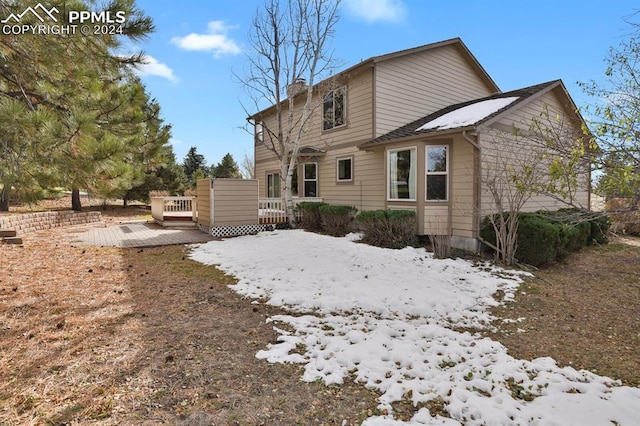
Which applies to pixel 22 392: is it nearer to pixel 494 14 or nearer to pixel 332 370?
pixel 332 370

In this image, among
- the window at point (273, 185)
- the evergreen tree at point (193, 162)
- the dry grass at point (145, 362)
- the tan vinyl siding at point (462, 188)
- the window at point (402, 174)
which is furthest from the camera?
the evergreen tree at point (193, 162)

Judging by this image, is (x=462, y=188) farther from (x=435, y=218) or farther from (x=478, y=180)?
(x=435, y=218)

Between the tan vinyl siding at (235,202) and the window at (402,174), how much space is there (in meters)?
4.61

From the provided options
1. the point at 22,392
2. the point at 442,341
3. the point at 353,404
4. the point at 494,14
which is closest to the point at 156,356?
the point at 22,392

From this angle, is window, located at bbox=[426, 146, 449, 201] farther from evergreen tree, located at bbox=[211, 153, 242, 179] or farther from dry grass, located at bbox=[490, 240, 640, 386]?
evergreen tree, located at bbox=[211, 153, 242, 179]

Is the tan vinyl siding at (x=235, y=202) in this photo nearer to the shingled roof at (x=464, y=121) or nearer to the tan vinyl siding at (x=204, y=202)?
the tan vinyl siding at (x=204, y=202)

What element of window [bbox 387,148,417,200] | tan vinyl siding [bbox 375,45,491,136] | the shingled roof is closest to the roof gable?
tan vinyl siding [bbox 375,45,491,136]

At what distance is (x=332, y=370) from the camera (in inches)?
123

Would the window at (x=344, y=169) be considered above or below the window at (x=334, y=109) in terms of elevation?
below

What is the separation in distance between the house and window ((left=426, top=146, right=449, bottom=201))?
0.03 metres

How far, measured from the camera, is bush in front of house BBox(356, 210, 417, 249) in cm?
941

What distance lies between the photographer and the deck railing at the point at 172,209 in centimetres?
1425

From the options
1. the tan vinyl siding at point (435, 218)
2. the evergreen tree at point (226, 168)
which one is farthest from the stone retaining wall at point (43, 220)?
the evergreen tree at point (226, 168)

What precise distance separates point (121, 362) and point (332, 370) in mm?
1898
